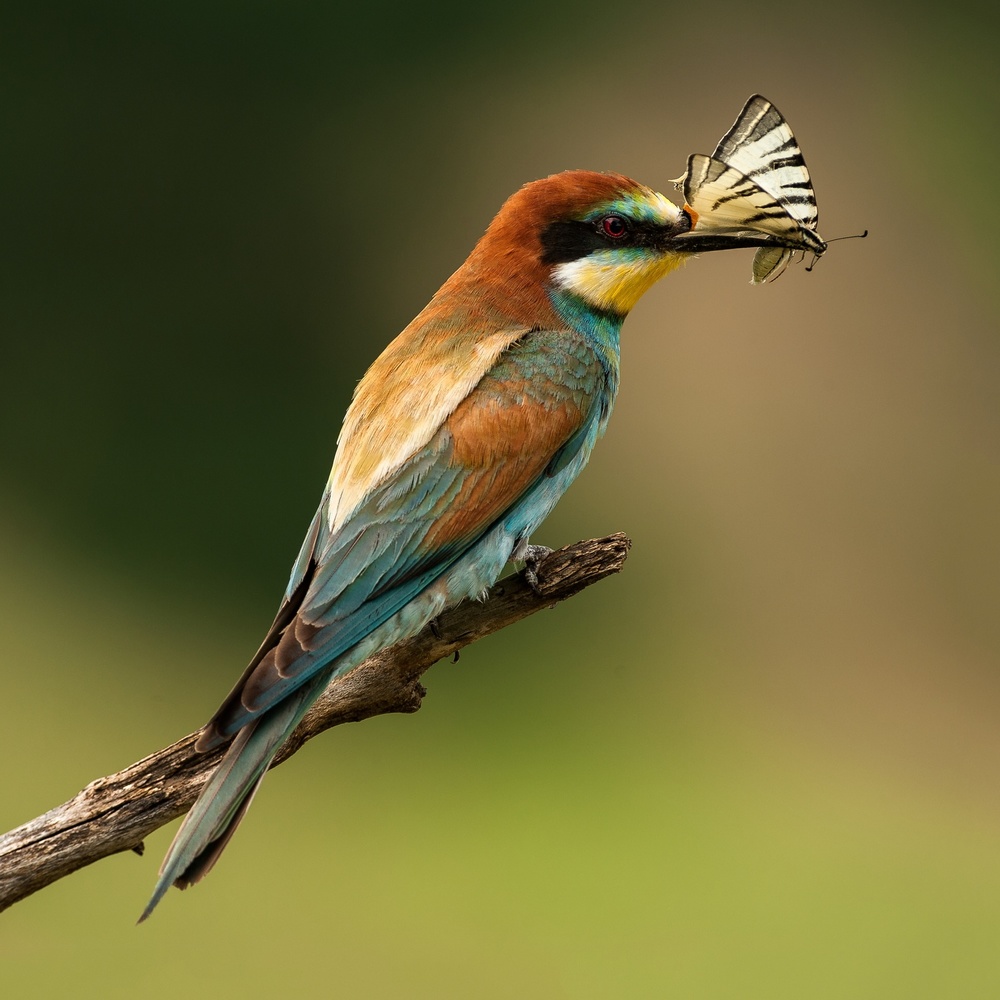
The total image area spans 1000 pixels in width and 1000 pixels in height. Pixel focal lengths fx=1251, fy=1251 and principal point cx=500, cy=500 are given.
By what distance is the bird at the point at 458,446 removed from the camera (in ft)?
4.48

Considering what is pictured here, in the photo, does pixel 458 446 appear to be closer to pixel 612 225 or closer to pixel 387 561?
pixel 387 561

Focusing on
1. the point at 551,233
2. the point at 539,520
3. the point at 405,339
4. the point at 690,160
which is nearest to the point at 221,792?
the point at 539,520

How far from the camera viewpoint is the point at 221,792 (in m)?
1.31

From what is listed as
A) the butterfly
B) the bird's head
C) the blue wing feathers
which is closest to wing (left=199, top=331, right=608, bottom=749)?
the blue wing feathers

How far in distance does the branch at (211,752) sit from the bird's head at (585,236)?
1.41 feet

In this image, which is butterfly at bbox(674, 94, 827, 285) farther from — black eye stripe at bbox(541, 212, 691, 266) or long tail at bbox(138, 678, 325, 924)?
long tail at bbox(138, 678, 325, 924)

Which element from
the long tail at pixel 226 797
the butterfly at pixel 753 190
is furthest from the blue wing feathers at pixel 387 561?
the butterfly at pixel 753 190

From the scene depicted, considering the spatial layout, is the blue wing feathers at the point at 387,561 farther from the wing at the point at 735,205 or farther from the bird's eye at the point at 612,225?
the wing at the point at 735,205

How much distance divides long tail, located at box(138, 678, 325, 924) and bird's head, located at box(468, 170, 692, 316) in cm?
71

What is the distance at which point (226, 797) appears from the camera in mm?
1310

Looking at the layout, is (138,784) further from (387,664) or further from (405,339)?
(405,339)

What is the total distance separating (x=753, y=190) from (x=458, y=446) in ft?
1.92

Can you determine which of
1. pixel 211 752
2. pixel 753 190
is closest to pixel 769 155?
pixel 753 190

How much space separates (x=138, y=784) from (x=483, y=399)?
631mm
